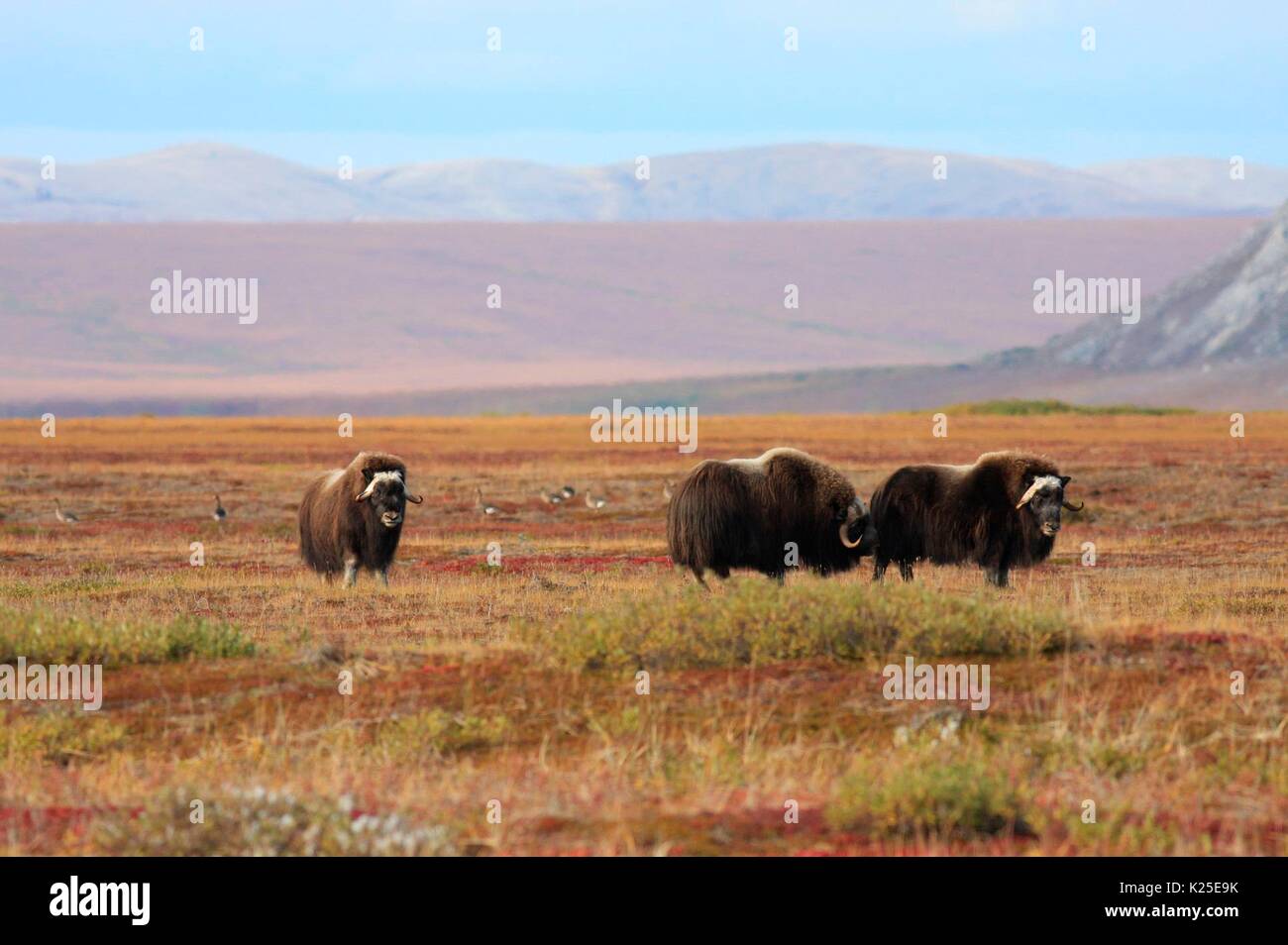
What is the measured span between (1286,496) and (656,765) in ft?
105

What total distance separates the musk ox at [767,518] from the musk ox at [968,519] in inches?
30.9

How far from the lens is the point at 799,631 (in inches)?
487

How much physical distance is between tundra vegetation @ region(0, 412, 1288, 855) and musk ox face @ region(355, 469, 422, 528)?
86 cm

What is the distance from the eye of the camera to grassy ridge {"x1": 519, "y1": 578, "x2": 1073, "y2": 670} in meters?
12.2

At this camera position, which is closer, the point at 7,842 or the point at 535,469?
the point at 7,842

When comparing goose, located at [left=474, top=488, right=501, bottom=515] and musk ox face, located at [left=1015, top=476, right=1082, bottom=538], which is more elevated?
musk ox face, located at [left=1015, top=476, right=1082, bottom=538]

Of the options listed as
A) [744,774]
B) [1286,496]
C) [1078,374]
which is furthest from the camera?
[1078,374]

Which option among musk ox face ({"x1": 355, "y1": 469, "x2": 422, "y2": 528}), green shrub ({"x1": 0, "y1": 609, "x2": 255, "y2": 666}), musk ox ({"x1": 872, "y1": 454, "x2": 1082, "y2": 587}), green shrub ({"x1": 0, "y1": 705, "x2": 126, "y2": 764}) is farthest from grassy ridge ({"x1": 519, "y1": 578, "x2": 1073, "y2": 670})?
musk ox face ({"x1": 355, "y1": 469, "x2": 422, "y2": 528})

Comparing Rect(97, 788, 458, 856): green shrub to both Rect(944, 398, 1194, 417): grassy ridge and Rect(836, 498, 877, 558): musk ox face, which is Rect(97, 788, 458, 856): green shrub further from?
Rect(944, 398, 1194, 417): grassy ridge

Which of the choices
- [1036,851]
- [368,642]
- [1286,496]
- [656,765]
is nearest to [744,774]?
[656,765]

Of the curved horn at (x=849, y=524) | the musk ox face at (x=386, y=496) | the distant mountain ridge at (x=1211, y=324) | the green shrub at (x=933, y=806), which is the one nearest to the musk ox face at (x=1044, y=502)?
the curved horn at (x=849, y=524)

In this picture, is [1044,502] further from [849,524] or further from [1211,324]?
[1211,324]

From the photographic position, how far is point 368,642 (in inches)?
594

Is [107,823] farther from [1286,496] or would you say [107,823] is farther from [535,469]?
[535,469]
